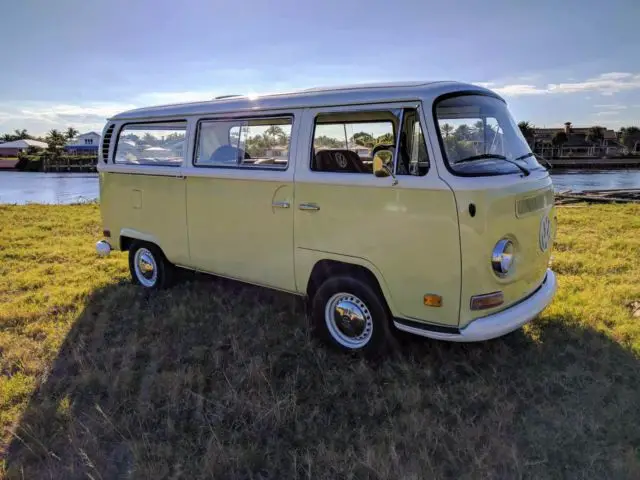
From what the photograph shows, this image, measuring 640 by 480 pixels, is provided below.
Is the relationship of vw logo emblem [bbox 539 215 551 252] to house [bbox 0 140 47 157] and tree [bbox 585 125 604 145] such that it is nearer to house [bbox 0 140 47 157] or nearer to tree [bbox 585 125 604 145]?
house [bbox 0 140 47 157]

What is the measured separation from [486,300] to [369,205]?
1.13 metres

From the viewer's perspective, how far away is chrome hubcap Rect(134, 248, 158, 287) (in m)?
5.80

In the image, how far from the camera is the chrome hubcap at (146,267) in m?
5.80

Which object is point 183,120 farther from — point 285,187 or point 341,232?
point 341,232

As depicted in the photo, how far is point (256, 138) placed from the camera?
4.51m

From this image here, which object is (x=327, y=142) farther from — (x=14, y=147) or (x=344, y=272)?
(x=14, y=147)

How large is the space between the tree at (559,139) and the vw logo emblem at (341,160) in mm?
80244

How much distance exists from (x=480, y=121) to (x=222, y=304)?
334 centimetres

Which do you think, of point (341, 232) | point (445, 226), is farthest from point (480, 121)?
point (341, 232)

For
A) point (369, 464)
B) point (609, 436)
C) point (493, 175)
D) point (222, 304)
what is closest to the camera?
point (369, 464)

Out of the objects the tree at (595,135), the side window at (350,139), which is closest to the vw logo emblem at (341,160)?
the side window at (350,139)

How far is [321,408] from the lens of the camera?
3.29m

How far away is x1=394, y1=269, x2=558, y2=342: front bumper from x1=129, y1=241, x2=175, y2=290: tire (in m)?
3.29

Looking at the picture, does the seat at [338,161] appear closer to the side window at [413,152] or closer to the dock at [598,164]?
the side window at [413,152]
